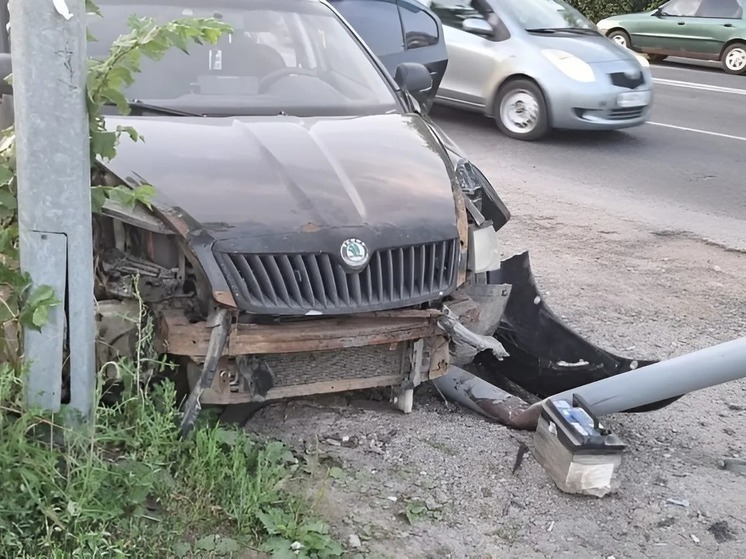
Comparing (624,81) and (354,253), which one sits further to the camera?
(624,81)

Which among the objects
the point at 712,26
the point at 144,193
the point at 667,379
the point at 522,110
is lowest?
the point at 667,379

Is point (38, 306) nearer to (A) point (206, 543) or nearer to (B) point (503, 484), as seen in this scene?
(A) point (206, 543)

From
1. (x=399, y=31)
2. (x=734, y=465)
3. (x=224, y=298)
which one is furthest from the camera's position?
(x=399, y=31)

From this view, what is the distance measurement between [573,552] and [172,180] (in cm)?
203

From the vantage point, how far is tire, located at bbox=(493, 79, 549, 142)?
32.1ft

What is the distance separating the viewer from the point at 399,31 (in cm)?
649

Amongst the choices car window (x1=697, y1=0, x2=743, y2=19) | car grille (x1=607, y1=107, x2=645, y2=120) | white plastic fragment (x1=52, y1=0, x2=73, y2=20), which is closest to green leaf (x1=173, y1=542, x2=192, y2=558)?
white plastic fragment (x1=52, y1=0, x2=73, y2=20)

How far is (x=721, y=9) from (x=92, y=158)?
16.8 metres

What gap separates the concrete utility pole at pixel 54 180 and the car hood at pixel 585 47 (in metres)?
7.99

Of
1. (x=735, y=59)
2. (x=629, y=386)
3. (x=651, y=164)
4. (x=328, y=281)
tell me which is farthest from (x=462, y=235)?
(x=735, y=59)

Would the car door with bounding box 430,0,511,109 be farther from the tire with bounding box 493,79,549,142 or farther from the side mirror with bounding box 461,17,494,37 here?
the tire with bounding box 493,79,549,142

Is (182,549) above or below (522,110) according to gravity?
below

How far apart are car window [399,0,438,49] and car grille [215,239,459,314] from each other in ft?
11.0

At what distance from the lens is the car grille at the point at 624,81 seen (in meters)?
9.70
